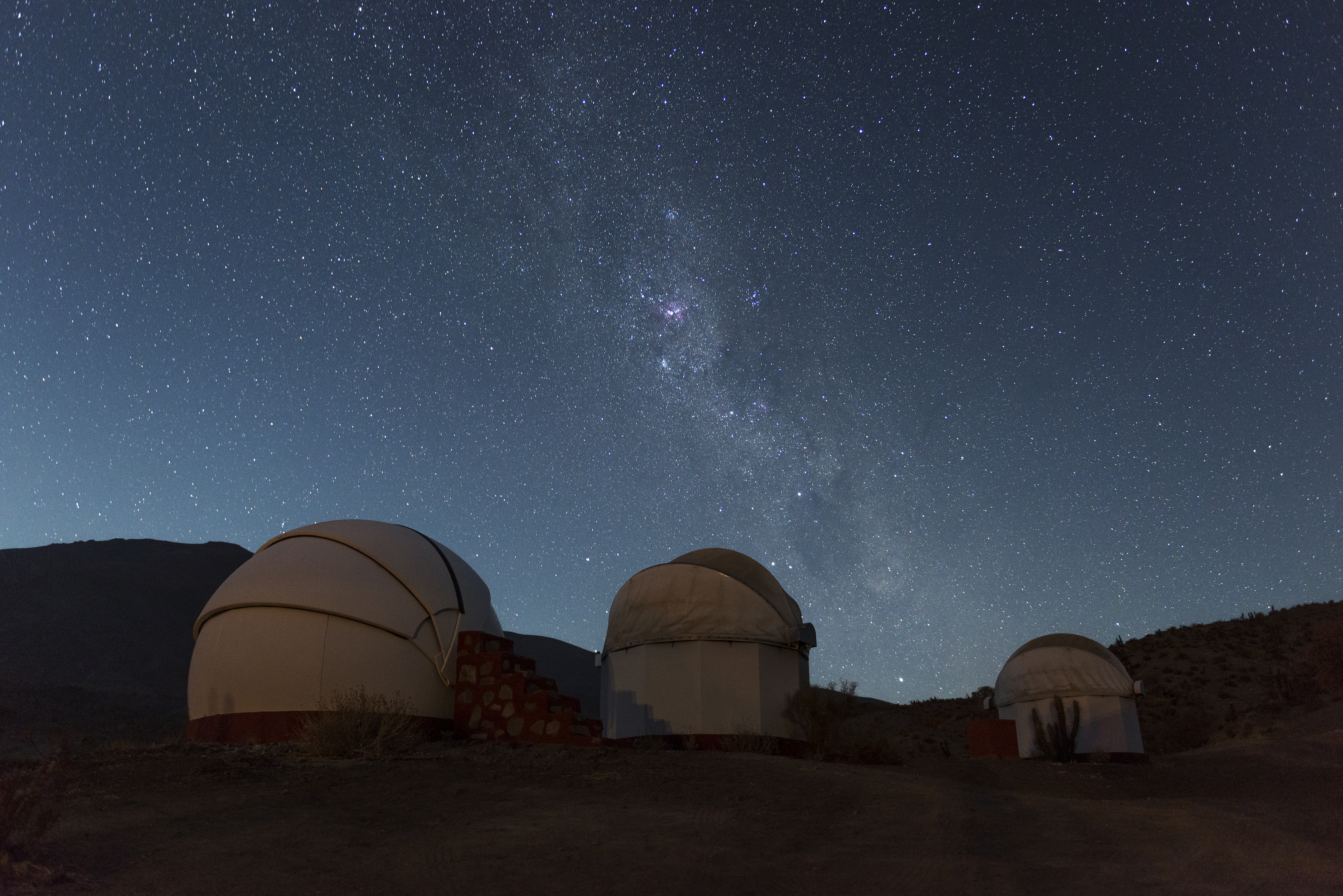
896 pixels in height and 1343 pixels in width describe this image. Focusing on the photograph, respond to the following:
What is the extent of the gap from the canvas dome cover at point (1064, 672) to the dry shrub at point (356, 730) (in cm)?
1452

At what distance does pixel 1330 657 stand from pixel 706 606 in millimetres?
16756

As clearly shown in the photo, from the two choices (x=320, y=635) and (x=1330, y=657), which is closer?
(x=320, y=635)

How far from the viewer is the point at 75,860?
5133 mm

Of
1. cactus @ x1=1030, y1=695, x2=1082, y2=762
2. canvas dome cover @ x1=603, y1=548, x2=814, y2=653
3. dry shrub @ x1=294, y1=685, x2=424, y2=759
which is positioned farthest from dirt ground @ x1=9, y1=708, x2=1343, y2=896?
cactus @ x1=1030, y1=695, x2=1082, y2=762

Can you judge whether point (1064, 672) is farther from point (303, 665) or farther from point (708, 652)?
point (303, 665)

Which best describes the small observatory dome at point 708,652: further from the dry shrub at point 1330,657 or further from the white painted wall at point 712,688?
the dry shrub at point 1330,657

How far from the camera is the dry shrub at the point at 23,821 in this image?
4754mm

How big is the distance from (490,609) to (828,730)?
5694 millimetres

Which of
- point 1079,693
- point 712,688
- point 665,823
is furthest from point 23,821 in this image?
point 1079,693

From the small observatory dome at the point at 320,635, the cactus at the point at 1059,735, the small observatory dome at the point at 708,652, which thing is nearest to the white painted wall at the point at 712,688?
the small observatory dome at the point at 708,652

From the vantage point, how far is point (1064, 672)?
19.1 metres

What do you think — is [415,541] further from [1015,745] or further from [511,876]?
[1015,745]

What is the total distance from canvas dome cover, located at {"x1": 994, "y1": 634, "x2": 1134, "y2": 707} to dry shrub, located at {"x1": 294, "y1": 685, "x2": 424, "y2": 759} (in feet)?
47.6

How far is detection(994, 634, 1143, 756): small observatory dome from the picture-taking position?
60.5ft
